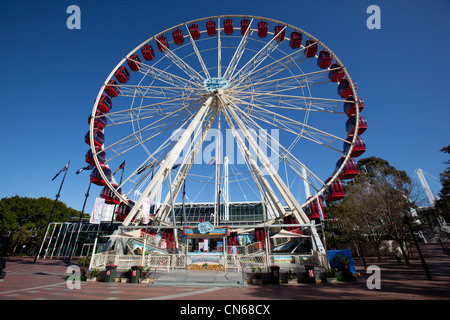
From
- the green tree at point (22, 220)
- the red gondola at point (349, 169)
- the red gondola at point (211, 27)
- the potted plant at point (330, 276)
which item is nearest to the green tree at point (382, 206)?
the red gondola at point (349, 169)

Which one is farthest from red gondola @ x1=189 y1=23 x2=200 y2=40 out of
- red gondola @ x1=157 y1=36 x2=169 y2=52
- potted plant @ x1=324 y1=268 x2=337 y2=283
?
potted plant @ x1=324 y1=268 x2=337 y2=283

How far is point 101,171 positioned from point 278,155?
15.9 m

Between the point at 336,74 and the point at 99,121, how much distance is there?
2236 cm

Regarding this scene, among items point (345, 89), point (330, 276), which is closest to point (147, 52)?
point (345, 89)

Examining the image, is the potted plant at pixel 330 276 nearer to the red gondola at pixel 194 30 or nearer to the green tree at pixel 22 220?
the red gondola at pixel 194 30

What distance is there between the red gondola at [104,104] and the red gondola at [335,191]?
2175 centimetres

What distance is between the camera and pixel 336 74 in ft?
64.3

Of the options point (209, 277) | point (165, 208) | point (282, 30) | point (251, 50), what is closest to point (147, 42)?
point (251, 50)

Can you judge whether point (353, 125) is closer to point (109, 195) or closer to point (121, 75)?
point (121, 75)

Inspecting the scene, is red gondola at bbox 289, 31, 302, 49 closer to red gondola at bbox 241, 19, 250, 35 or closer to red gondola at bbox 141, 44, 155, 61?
red gondola at bbox 241, 19, 250, 35

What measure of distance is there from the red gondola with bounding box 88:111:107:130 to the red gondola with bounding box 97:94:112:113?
480mm
